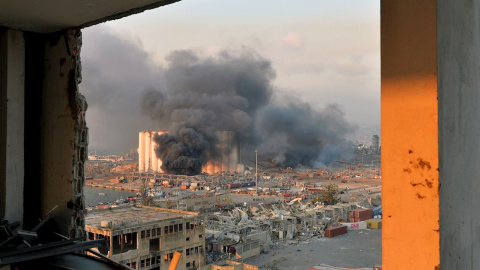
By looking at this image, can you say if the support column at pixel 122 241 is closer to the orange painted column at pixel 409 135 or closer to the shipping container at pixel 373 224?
the orange painted column at pixel 409 135

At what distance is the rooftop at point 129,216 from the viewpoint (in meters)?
9.47

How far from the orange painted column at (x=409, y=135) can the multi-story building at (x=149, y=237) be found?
339 inches

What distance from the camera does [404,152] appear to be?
0.81 m

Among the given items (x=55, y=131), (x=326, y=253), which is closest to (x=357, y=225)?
(x=326, y=253)

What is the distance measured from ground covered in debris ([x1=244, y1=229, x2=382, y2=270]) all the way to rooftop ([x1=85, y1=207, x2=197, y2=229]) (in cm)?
265

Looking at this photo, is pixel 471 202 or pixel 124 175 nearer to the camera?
pixel 471 202

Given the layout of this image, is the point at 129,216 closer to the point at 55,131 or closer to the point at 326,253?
the point at 326,253

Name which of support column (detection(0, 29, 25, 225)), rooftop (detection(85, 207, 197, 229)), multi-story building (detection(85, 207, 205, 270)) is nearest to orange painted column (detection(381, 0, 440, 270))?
support column (detection(0, 29, 25, 225))

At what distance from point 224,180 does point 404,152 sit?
100ft

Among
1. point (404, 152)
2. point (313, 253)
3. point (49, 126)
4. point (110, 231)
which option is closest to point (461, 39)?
point (404, 152)

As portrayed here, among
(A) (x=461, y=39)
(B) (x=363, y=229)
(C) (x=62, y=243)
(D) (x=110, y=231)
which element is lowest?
(B) (x=363, y=229)

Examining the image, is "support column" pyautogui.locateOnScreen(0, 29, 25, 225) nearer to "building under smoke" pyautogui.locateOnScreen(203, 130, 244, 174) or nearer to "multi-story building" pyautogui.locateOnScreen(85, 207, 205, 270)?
"multi-story building" pyautogui.locateOnScreen(85, 207, 205, 270)

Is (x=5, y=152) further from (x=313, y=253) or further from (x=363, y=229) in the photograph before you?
(x=363, y=229)

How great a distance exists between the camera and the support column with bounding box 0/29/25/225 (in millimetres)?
1703
